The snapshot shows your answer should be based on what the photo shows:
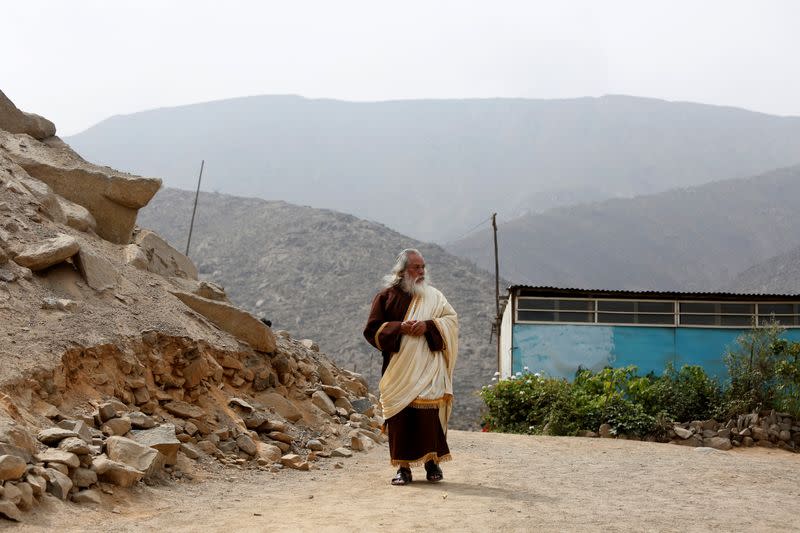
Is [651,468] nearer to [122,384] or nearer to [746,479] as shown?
[746,479]

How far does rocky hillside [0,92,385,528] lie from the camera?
6.41 meters

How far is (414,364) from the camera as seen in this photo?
7.50 metres

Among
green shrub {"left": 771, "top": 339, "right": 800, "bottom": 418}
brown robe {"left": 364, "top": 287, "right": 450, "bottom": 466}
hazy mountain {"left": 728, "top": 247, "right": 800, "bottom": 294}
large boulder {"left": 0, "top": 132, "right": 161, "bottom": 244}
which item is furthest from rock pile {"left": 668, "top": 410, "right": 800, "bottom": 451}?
hazy mountain {"left": 728, "top": 247, "right": 800, "bottom": 294}

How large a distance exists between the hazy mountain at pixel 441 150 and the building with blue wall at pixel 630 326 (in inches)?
4208

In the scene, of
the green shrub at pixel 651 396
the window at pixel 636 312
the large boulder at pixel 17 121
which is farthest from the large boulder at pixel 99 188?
the window at pixel 636 312

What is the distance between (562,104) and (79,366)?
173343 millimetres

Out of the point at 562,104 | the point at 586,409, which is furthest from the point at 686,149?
the point at 586,409

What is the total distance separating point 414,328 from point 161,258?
198 inches

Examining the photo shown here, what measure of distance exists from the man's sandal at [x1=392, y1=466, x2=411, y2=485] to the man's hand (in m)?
1.11

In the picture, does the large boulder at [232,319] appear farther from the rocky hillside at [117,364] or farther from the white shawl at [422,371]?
the white shawl at [422,371]

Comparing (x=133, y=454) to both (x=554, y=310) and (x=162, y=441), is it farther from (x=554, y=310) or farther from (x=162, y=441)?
(x=554, y=310)

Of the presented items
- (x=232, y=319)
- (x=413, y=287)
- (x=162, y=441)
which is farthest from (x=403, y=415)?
(x=232, y=319)

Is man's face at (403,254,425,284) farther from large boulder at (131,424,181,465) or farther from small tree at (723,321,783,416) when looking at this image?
small tree at (723,321,783,416)

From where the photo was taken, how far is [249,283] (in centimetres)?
5038
